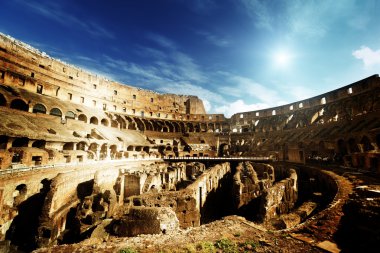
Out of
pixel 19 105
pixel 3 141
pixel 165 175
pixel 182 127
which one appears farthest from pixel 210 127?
pixel 3 141

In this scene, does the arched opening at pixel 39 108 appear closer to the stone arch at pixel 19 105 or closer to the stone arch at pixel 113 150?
the stone arch at pixel 19 105

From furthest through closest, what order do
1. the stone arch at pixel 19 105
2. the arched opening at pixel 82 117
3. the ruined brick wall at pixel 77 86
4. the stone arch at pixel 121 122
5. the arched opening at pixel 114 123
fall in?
the stone arch at pixel 121 122 → the arched opening at pixel 114 123 → the arched opening at pixel 82 117 → the ruined brick wall at pixel 77 86 → the stone arch at pixel 19 105

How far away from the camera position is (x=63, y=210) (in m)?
11.9

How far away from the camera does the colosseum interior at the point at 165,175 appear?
610 centimetres

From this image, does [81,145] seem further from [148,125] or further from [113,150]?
[148,125]

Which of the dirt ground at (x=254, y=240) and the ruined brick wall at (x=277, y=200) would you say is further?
the ruined brick wall at (x=277, y=200)

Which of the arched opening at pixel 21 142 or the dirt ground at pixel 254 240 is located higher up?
the arched opening at pixel 21 142

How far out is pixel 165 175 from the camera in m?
18.7

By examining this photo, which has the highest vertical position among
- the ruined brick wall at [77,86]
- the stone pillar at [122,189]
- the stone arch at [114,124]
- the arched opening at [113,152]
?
the ruined brick wall at [77,86]

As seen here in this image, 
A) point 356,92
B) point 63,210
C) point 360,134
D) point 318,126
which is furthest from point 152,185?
point 356,92

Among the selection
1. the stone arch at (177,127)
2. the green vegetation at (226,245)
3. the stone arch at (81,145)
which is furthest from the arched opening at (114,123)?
the green vegetation at (226,245)

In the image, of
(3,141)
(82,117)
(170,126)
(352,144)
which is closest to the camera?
(3,141)

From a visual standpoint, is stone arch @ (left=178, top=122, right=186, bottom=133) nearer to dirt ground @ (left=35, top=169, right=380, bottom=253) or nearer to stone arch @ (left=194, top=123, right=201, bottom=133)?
stone arch @ (left=194, top=123, right=201, bottom=133)

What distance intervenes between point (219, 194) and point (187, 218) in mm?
10045
